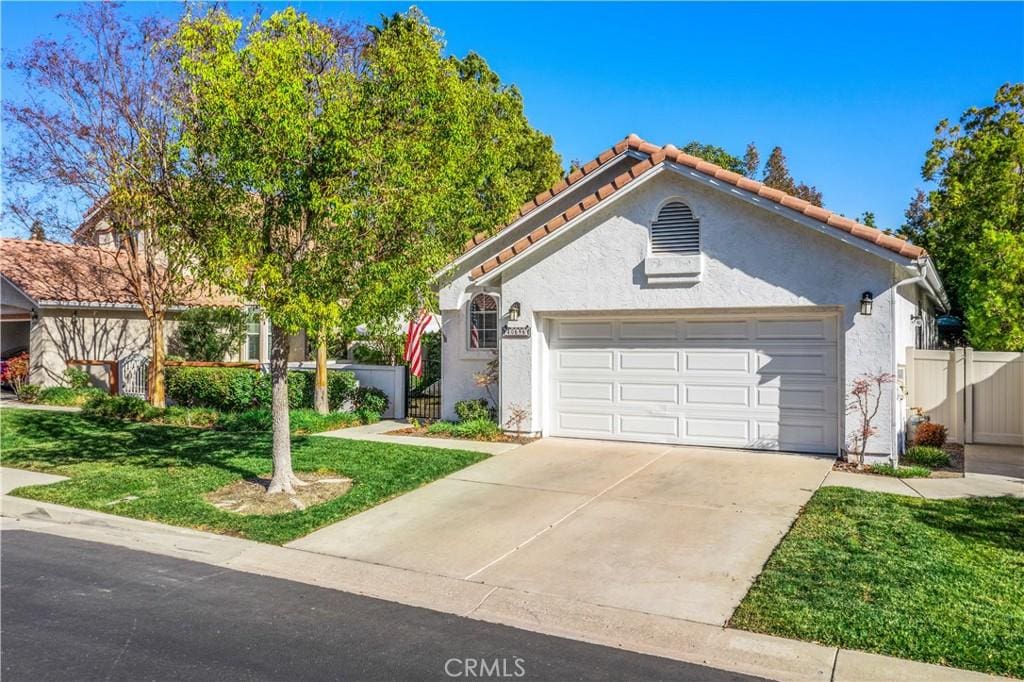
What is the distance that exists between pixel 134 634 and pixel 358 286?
4.75 m

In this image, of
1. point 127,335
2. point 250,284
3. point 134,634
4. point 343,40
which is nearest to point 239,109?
point 250,284

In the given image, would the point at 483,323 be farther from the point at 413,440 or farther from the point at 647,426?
the point at 647,426

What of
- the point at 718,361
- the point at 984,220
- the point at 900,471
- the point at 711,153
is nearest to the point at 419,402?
the point at 718,361

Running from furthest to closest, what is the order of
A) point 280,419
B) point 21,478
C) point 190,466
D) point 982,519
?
point 190,466, point 21,478, point 280,419, point 982,519

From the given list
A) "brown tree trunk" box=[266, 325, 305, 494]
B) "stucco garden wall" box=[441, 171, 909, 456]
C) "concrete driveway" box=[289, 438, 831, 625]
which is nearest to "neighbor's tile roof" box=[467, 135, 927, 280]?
"stucco garden wall" box=[441, 171, 909, 456]

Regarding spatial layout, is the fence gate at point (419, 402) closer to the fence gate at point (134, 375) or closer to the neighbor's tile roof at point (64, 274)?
the neighbor's tile roof at point (64, 274)

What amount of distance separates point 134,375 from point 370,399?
8424mm

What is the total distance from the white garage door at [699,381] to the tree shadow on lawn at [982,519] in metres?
2.69

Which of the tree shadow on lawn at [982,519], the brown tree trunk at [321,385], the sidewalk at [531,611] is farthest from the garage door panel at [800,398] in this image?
the brown tree trunk at [321,385]

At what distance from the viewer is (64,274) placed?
849 inches

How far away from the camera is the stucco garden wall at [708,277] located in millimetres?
10391

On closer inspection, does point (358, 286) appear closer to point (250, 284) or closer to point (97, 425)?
point (250, 284)

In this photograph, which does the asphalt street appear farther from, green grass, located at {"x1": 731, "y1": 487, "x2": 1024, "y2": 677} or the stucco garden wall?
the stucco garden wall

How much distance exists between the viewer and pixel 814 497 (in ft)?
A: 28.5
